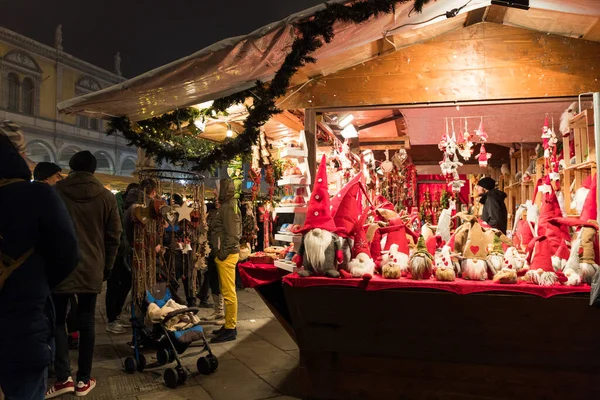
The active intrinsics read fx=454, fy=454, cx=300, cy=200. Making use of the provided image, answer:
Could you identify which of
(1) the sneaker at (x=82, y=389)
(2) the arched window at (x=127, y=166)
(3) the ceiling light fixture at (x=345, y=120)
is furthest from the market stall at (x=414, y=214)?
(2) the arched window at (x=127, y=166)

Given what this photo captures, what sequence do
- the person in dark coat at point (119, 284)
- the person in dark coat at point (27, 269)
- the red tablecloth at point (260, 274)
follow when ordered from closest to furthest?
the person in dark coat at point (27, 269), the red tablecloth at point (260, 274), the person in dark coat at point (119, 284)

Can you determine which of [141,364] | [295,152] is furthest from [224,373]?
[295,152]

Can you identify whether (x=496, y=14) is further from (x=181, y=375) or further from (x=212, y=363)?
(x=181, y=375)

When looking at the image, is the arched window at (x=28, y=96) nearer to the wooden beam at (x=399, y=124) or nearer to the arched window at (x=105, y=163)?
the arched window at (x=105, y=163)

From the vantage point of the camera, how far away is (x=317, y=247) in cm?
325

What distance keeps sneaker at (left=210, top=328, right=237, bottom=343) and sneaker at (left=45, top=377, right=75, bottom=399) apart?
1.63m

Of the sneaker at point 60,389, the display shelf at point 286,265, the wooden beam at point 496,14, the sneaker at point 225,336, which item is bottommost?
the sneaker at point 225,336

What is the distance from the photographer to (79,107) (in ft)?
13.3

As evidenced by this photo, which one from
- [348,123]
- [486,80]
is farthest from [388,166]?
[486,80]

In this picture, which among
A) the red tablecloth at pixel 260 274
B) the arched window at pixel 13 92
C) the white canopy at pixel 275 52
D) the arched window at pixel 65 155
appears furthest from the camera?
the arched window at pixel 65 155

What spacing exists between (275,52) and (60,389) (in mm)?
3033

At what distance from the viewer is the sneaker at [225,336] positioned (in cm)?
478

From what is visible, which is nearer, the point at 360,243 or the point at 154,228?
the point at 360,243

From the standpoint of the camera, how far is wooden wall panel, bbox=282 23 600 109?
379 centimetres
